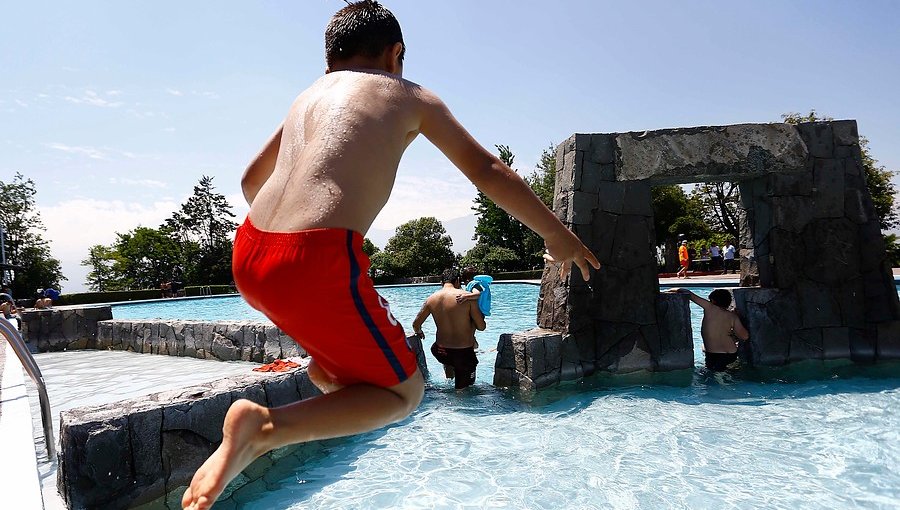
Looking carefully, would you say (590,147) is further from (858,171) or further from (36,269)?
(36,269)

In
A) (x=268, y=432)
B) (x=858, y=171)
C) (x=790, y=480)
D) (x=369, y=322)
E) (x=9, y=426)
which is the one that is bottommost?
(x=790, y=480)

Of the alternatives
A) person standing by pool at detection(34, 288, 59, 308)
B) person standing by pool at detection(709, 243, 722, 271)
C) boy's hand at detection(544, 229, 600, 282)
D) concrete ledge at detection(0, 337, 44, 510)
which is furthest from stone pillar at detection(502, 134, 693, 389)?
person standing by pool at detection(709, 243, 722, 271)

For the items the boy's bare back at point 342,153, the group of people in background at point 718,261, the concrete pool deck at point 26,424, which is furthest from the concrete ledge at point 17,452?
the group of people in background at point 718,261

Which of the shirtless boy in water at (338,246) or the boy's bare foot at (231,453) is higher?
the shirtless boy in water at (338,246)

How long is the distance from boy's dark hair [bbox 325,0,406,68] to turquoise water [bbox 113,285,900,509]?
3.07 meters

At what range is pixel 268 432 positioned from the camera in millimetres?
1359

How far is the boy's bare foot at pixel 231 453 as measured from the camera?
4.22ft

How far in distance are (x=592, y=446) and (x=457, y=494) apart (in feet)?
4.64

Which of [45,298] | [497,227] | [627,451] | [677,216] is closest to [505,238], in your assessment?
[497,227]

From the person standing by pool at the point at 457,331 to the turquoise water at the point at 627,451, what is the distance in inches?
12.7

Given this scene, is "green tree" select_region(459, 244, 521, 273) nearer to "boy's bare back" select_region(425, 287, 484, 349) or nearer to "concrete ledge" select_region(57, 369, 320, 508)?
"boy's bare back" select_region(425, 287, 484, 349)

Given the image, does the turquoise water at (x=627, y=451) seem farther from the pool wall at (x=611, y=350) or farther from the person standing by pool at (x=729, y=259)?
the person standing by pool at (x=729, y=259)

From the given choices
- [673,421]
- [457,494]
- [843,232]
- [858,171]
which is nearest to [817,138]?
[858,171]

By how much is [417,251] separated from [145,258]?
21302 millimetres
